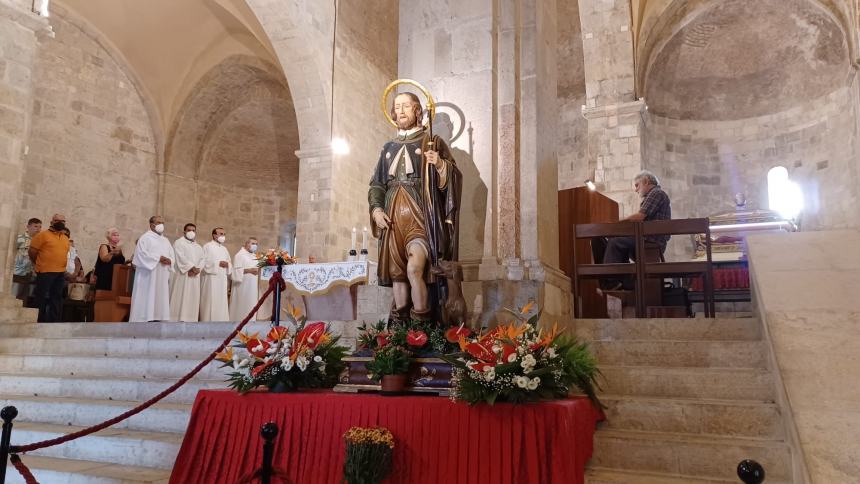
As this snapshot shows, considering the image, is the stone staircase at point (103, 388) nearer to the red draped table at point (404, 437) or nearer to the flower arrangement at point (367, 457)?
the red draped table at point (404, 437)

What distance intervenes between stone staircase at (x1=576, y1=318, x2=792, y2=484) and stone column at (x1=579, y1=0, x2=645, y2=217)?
820 cm

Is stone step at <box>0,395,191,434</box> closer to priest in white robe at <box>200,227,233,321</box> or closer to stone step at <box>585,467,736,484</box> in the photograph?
stone step at <box>585,467,736,484</box>

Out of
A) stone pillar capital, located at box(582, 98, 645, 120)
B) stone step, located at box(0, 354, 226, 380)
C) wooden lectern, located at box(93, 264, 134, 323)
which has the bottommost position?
stone step, located at box(0, 354, 226, 380)

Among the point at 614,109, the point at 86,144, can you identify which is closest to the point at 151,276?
the point at 86,144

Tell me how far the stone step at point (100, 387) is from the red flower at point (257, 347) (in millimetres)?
1386

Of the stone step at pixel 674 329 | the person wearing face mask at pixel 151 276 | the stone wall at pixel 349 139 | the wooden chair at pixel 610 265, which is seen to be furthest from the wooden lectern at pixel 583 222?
the stone wall at pixel 349 139

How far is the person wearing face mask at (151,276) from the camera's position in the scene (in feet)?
32.0

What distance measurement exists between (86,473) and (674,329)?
457 cm

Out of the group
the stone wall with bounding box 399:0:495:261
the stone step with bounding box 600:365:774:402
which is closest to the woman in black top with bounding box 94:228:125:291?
the stone wall with bounding box 399:0:495:261

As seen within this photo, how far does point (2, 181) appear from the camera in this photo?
28.5ft

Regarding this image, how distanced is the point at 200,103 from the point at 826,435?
16747 millimetres

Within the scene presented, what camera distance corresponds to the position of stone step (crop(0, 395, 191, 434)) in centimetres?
529

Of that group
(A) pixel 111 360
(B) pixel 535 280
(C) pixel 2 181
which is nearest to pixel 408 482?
(B) pixel 535 280

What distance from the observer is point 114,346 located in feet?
23.2
